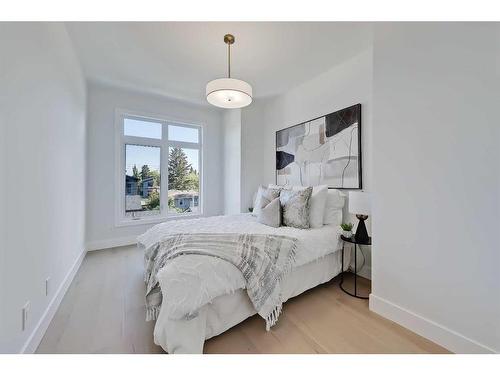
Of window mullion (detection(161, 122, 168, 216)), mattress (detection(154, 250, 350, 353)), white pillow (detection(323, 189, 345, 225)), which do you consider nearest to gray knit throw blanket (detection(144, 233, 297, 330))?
mattress (detection(154, 250, 350, 353))

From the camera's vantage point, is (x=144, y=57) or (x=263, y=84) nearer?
(x=144, y=57)

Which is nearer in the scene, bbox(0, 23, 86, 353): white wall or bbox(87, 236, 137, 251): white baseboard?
bbox(0, 23, 86, 353): white wall

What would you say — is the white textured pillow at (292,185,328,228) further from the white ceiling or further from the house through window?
the house through window

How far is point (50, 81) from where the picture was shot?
1.66 m

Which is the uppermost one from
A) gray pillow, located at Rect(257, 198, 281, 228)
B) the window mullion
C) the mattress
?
the window mullion

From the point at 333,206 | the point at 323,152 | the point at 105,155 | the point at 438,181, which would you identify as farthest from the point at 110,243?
the point at 438,181

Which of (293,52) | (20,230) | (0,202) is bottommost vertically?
(20,230)

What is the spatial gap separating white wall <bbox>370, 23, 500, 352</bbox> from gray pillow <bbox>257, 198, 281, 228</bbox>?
0.97 m

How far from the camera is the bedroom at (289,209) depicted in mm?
1193

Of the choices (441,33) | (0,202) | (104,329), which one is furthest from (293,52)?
(104,329)

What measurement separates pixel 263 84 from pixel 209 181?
2.14m

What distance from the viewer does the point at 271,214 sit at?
2.38 metres

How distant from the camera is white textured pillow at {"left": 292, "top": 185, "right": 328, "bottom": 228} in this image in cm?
230
